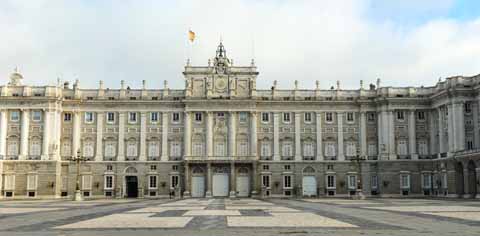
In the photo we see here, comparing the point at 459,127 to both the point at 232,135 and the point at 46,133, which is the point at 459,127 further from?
the point at 46,133

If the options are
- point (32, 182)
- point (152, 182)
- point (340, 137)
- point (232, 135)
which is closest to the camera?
point (32, 182)

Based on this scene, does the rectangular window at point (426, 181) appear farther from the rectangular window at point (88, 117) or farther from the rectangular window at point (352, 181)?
the rectangular window at point (88, 117)

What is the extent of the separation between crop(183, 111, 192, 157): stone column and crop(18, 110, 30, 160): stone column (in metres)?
21.9

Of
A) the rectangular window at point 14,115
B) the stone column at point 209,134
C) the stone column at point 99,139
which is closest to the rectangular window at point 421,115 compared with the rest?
the stone column at point 209,134

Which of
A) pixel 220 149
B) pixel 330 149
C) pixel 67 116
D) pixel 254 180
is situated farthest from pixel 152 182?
pixel 330 149

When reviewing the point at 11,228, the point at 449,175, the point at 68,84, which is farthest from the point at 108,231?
the point at 68,84

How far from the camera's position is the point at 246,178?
91250 mm

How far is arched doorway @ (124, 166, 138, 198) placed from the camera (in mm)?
90938

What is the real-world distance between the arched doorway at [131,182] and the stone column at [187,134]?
26.2ft

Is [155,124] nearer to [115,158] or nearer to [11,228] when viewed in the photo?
[115,158]

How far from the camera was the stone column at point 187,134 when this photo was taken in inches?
3570

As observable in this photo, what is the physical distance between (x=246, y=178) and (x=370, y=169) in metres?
17.9

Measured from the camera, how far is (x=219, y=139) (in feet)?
302

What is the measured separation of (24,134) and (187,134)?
74.2ft
